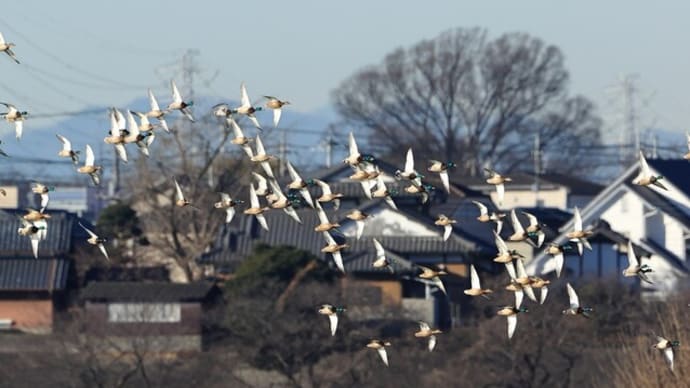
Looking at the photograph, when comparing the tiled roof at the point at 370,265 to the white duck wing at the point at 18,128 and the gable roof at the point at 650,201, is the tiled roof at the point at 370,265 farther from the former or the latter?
the white duck wing at the point at 18,128

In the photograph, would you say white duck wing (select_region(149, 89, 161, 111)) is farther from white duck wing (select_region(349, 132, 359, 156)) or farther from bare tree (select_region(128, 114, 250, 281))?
bare tree (select_region(128, 114, 250, 281))

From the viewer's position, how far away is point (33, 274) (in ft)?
117

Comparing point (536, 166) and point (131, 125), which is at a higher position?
point (536, 166)

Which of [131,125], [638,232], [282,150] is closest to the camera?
[131,125]

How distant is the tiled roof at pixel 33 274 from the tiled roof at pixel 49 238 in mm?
182

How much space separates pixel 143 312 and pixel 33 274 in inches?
195

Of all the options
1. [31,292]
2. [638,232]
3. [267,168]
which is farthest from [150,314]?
[267,168]

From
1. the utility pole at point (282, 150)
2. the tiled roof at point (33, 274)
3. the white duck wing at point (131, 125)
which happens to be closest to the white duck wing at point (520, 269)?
the white duck wing at point (131, 125)

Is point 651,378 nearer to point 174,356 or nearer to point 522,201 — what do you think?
point 174,356

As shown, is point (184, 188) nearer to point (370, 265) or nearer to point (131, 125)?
point (370, 265)

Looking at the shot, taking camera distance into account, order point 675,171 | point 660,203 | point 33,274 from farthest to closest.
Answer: point 675,171, point 660,203, point 33,274

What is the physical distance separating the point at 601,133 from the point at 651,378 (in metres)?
53.0

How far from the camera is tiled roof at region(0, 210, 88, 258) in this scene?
1407 inches

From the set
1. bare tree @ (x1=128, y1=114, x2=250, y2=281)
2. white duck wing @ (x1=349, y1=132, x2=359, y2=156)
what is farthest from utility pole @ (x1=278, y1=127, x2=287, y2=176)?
white duck wing @ (x1=349, y1=132, x2=359, y2=156)
